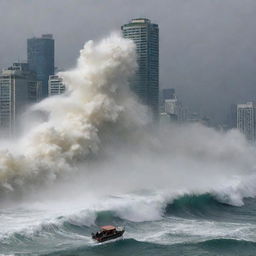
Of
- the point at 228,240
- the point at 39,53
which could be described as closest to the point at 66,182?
the point at 228,240

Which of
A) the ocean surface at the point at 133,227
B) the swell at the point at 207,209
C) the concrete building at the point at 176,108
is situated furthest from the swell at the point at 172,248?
the concrete building at the point at 176,108

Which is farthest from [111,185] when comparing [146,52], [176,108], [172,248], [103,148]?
[176,108]

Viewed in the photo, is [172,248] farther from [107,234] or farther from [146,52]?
[146,52]

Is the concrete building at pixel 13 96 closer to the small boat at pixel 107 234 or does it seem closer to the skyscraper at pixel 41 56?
the skyscraper at pixel 41 56

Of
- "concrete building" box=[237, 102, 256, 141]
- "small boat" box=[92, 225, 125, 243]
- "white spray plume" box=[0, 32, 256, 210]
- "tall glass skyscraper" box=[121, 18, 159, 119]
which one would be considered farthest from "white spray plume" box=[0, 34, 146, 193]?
"concrete building" box=[237, 102, 256, 141]

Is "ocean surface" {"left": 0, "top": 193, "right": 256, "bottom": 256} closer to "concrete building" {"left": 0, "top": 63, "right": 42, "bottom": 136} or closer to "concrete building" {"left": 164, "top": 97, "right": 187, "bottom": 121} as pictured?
"concrete building" {"left": 0, "top": 63, "right": 42, "bottom": 136}

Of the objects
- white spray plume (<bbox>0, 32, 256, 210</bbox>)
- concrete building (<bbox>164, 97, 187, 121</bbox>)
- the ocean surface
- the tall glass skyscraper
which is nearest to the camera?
the ocean surface
